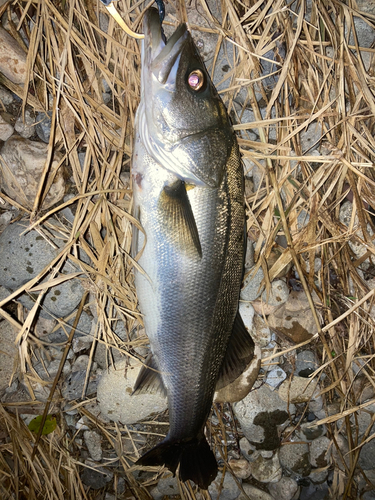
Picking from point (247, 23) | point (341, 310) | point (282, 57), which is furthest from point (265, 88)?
point (341, 310)

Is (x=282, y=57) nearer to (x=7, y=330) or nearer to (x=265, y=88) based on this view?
(x=265, y=88)

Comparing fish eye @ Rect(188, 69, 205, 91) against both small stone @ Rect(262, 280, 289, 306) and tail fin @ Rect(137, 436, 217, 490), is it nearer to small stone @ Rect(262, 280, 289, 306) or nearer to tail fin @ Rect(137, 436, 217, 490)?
small stone @ Rect(262, 280, 289, 306)

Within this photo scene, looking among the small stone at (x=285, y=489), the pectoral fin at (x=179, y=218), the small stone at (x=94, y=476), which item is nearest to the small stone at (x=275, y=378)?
the small stone at (x=285, y=489)

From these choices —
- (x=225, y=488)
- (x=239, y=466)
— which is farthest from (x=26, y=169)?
(x=225, y=488)

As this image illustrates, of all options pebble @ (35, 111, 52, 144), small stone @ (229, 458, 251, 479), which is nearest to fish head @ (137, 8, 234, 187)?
pebble @ (35, 111, 52, 144)

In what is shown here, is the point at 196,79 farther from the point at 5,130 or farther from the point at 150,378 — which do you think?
the point at 150,378

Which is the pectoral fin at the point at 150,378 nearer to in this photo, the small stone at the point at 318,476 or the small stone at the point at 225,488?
the small stone at the point at 225,488
